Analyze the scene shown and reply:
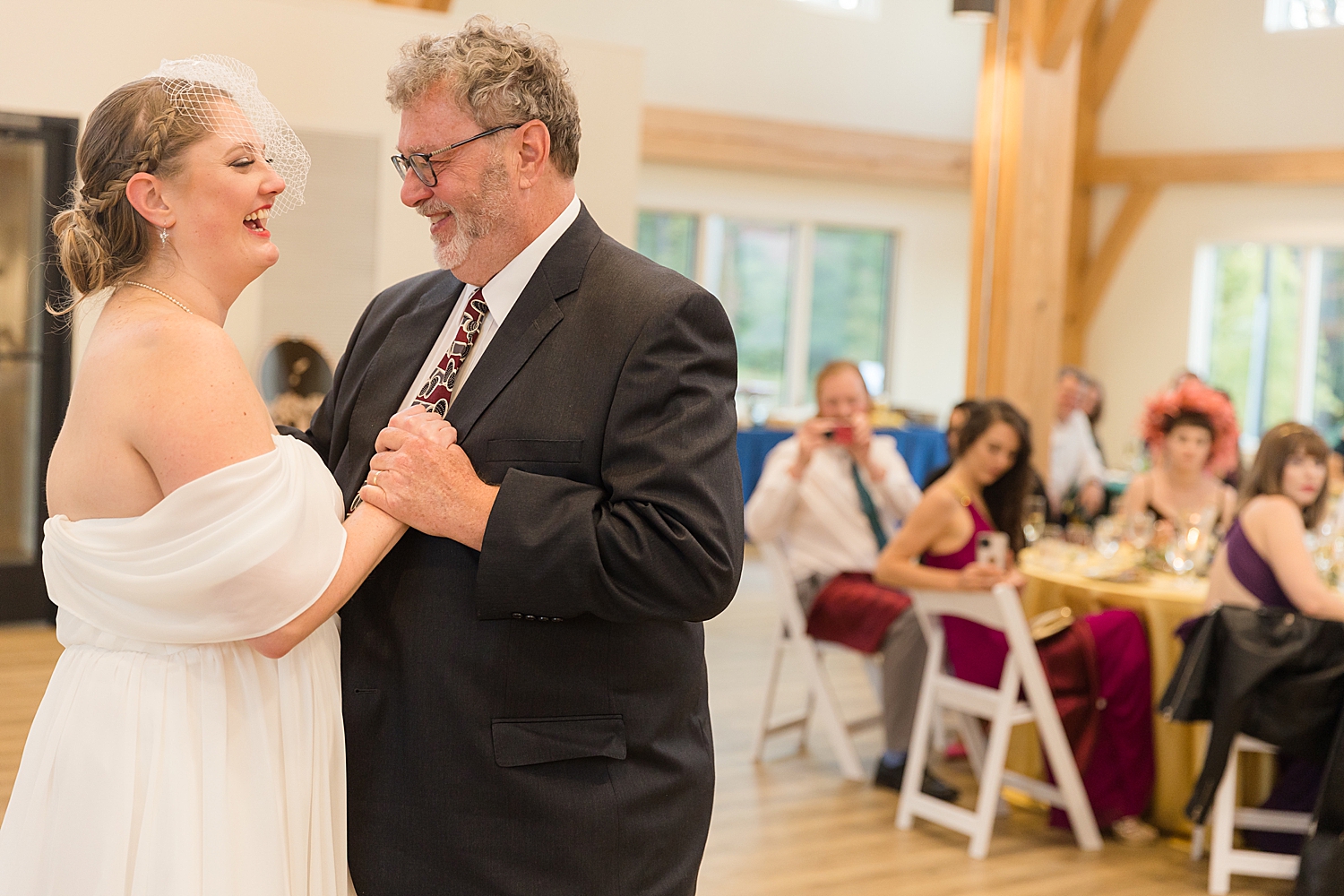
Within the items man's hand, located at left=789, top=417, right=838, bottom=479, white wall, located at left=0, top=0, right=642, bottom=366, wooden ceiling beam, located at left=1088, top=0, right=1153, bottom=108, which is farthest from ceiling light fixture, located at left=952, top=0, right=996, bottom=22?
wooden ceiling beam, located at left=1088, top=0, right=1153, bottom=108

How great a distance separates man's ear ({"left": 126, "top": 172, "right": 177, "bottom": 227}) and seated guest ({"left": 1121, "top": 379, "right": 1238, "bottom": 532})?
457 cm

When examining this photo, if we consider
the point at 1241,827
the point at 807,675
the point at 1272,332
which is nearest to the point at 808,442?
the point at 807,675

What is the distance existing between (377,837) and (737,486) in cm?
63

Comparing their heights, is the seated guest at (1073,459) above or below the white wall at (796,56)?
below

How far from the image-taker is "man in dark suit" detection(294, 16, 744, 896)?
158cm

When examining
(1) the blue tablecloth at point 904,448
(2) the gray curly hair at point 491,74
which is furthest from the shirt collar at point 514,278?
Result: (1) the blue tablecloth at point 904,448

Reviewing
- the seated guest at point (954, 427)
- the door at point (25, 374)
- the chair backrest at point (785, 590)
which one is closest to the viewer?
the seated guest at point (954, 427)

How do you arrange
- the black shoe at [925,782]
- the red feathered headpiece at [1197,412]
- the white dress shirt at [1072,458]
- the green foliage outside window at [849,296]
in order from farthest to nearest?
the green foliage outside window at [849,296] < the white dress shirt at [1072,458] < the red feathered headpiece at [1197,412] < the black shoe at [925,782]

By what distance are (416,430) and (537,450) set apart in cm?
15

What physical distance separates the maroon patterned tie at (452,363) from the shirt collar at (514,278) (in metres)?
0.03

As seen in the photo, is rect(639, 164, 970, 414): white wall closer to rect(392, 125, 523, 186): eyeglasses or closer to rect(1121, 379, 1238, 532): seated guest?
rect(1121, 379, 1238, 532): seated guest

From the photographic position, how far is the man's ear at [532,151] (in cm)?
171

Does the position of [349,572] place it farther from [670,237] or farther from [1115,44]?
[1115,44]

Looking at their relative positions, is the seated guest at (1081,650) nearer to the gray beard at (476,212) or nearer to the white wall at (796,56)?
the gray beard at (476,212)
